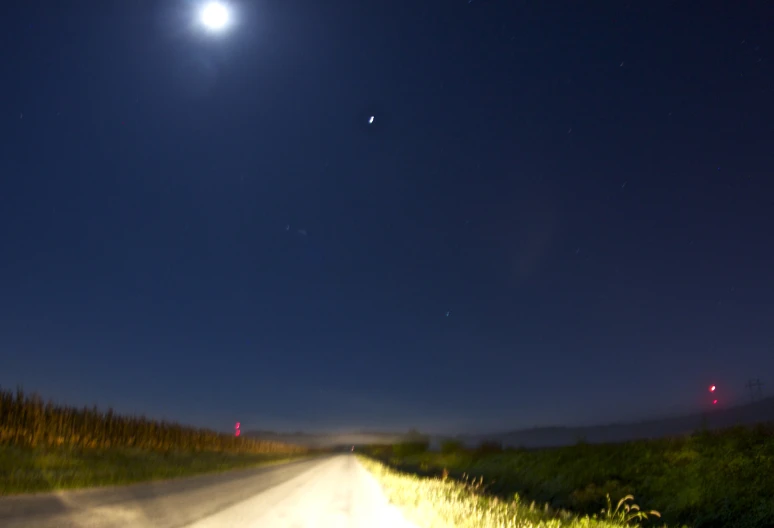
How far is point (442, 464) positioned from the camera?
4347cm

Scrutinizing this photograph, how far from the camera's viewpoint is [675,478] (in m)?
14.9

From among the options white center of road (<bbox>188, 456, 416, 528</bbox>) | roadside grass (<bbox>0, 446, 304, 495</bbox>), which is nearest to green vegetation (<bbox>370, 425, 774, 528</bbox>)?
white center of road (<bbox>188, 456, 416, 528</bbox>)

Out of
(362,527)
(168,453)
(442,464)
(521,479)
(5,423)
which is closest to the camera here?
(362,527)

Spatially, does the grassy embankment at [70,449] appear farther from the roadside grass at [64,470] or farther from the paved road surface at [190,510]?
the paved road surface at [190,510]

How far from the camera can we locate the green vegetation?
1213 centimetres

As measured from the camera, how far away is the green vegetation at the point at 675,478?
12.1 meters

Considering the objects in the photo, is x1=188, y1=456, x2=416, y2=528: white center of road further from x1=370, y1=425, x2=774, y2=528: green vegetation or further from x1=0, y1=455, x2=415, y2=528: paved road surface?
x1=370, y1=425, x2=774, y2=528: green vegetation

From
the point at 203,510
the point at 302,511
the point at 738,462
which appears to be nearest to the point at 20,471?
the point at 203,510

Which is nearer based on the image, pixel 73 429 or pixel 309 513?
pixel 309 513

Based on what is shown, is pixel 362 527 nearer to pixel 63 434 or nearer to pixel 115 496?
pixel 115 496

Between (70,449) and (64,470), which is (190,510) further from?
(70,449)

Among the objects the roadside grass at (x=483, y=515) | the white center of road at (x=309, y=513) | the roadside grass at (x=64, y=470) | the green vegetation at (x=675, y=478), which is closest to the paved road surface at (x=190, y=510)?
the white center of road at (x=309, y=513)

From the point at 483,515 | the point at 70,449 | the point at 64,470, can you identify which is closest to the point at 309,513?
the point at 483,515

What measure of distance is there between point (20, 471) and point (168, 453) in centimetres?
2076
